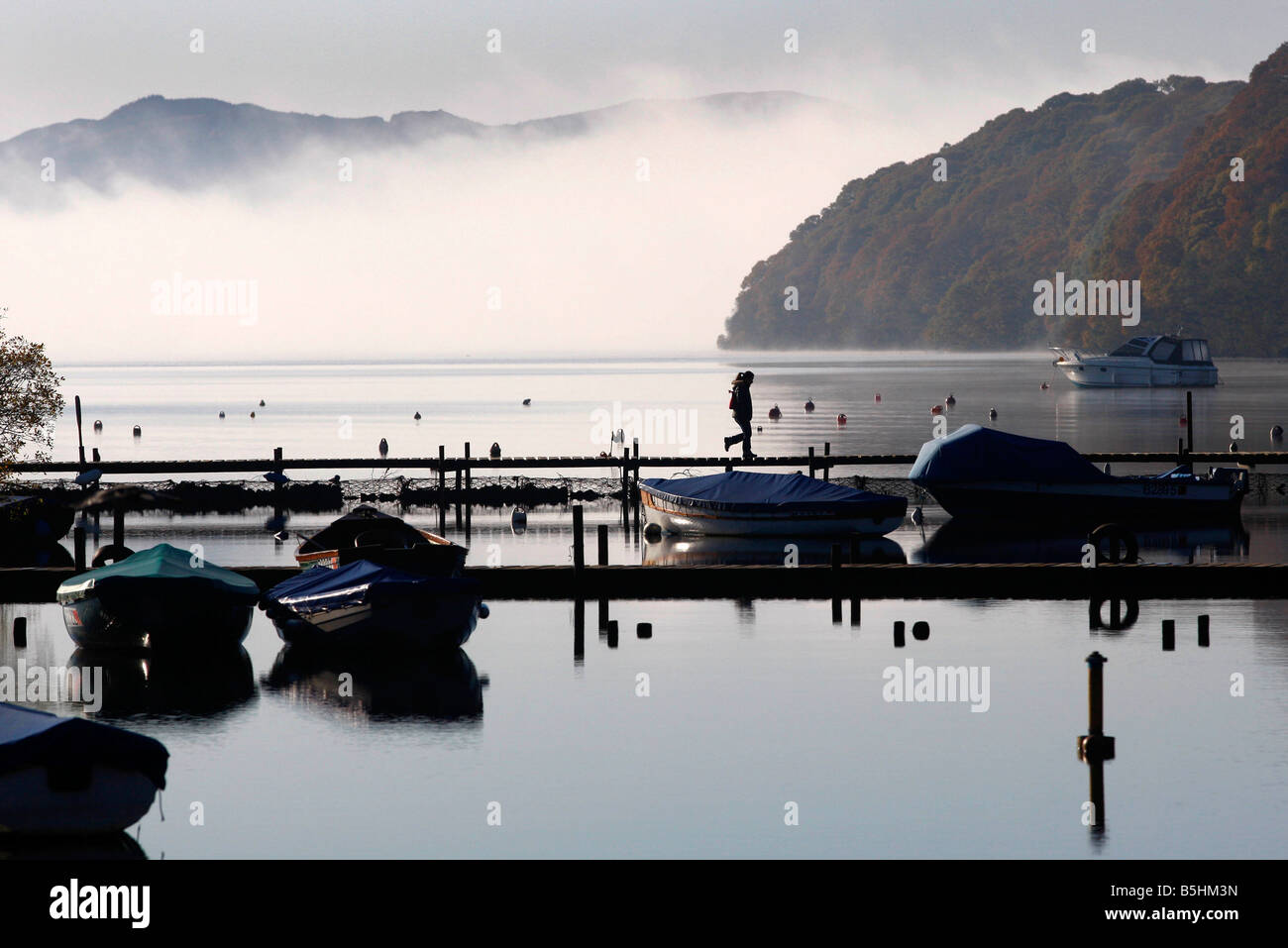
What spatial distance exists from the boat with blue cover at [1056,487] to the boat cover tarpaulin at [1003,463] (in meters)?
0.03

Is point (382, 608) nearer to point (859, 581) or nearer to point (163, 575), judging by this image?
point (163, 575)

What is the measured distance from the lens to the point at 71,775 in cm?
1997

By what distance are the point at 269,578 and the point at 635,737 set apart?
1186 cm

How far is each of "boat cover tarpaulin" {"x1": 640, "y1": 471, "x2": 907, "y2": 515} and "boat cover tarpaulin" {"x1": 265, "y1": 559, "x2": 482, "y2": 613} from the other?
56.3 ft

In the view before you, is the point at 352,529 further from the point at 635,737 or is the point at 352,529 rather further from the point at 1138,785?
the point at 1138,785

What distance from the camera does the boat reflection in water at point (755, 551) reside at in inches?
1807

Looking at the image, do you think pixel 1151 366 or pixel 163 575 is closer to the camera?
pixel 163 575

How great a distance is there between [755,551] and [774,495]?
177cm

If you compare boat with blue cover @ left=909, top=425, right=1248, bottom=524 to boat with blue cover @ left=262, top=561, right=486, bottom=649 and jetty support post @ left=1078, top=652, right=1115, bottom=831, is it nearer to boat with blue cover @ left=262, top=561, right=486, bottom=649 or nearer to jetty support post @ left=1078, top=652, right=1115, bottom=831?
boat with blue cover @ left=262, top=561, right=486, bottom=649

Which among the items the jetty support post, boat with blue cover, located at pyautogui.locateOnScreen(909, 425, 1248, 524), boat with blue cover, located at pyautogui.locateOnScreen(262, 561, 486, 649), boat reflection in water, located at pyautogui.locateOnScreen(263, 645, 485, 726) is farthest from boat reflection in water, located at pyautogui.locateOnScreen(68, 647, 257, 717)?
boat with blue cover, located at pyautogui.locateOnScreen(909, 425, 1248, 524)

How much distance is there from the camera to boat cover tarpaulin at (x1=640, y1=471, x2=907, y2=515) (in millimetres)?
47188

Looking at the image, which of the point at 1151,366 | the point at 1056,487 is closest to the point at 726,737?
the point at 1056,487

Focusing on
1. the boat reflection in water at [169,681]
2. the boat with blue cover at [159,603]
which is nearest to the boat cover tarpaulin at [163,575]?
the boat with blue cover at [159,603]

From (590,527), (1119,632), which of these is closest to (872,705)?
(1119,632)
